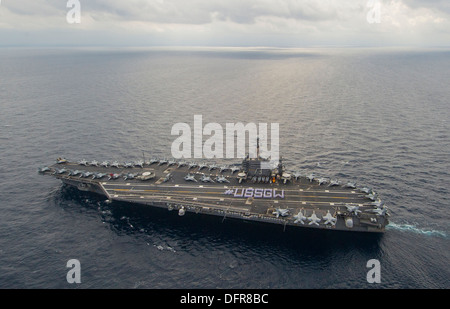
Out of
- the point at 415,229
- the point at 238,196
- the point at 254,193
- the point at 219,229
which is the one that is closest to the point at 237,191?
the point at 238,196

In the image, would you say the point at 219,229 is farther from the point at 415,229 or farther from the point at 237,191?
the point at 415,229

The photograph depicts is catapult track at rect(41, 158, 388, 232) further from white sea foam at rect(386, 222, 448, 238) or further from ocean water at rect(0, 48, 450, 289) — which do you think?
white sea foam at rect(386, 222, 448, 238)

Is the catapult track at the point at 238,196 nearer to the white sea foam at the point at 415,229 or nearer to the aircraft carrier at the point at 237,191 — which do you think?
the aircraft carrier at the point at 237,191

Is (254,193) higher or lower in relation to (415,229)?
higher

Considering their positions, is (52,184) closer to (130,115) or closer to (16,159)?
(16,159)

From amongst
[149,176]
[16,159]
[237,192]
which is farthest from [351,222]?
[16,159]

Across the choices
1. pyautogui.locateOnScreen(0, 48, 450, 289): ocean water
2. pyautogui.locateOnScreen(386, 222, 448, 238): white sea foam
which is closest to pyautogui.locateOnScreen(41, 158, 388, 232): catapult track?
pyautogui.locateOnScreen(0, 48, 450, 289): ocean water

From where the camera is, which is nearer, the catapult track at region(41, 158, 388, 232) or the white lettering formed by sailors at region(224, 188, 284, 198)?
the catapult track at region(41, 158, 388, 232)

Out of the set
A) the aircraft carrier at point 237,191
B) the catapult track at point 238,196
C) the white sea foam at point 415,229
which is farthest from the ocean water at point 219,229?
the aircraft carrier at point 237,191
